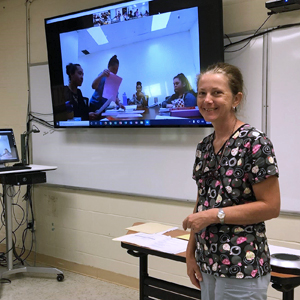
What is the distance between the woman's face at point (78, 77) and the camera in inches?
133

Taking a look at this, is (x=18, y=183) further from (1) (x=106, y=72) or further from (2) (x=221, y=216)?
(2) (x=221, y=216)

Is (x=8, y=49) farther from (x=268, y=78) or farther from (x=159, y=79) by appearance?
(x=268, y=78)

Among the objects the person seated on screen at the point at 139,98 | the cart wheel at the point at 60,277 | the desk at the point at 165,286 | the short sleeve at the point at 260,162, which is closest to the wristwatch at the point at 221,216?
the short sleeve at the point at 260,162

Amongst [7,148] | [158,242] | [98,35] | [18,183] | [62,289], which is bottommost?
[62,289]

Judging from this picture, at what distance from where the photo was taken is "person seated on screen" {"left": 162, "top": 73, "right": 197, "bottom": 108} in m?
2.81

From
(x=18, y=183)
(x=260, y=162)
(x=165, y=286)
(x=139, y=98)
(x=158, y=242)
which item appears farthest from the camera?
(x=18, y=183)

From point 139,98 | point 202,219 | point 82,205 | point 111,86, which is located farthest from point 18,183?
point 202,219

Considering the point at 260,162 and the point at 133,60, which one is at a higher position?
the point at 133,60

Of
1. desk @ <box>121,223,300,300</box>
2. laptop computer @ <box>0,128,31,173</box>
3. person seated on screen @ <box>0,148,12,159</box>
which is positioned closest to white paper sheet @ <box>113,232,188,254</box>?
desk @ <box>121,223,300,300</box>

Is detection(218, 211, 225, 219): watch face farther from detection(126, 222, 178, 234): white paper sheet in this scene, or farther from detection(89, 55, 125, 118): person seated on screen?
detection(89, 55, 125, 118): person seated on screen

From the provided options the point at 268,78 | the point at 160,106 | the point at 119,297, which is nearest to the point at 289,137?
the point at 268,78

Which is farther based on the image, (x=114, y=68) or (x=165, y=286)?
(x=114, y=68)

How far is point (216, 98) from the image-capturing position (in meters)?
1.36

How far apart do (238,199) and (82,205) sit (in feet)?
8.32
